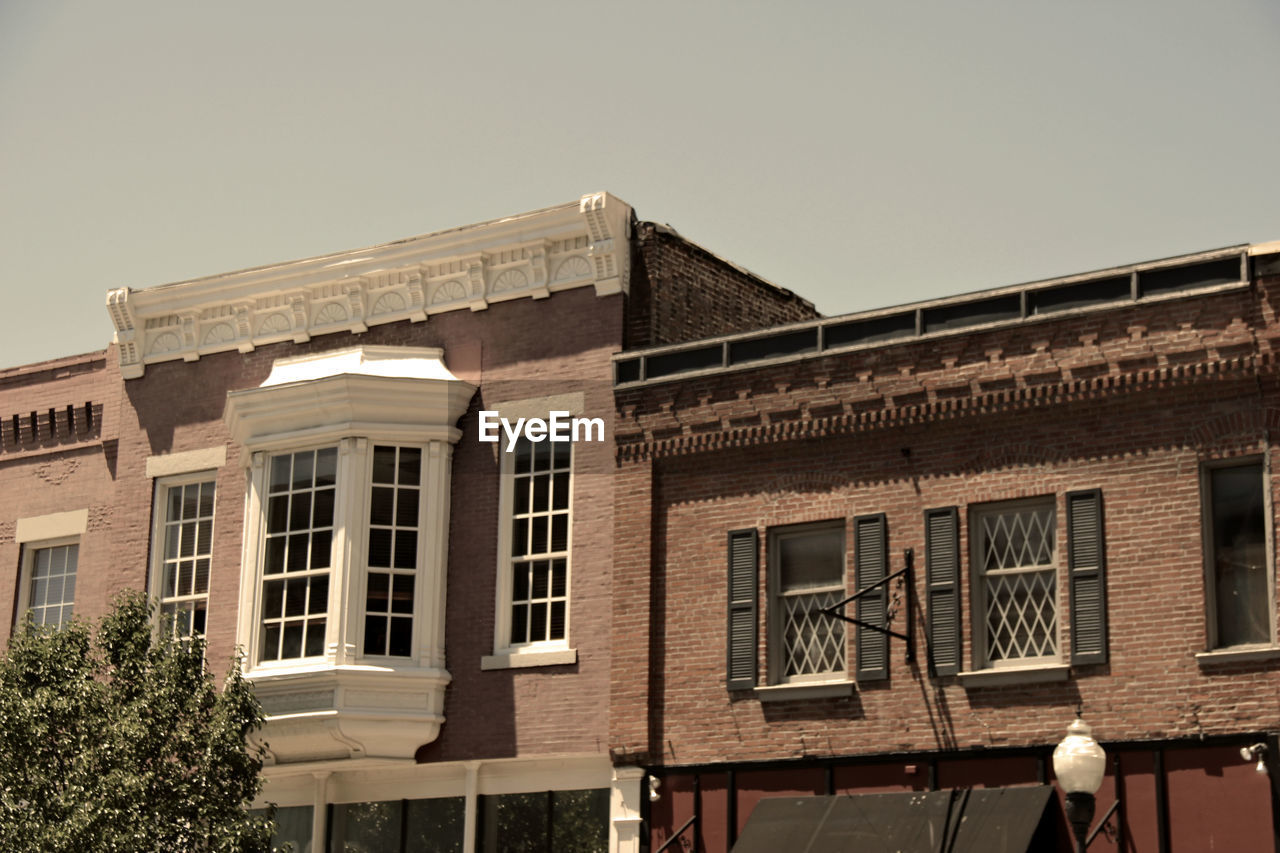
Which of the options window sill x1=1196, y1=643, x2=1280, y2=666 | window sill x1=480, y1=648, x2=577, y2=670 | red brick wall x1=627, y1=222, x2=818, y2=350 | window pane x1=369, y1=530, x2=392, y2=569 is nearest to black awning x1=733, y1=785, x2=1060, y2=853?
window sill x1=1196, y1=643, x2=1280, y2=666

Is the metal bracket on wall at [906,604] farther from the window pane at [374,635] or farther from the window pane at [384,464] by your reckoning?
the window pane at [384,464]

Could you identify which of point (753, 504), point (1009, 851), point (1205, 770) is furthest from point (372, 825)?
point (1205, 770)

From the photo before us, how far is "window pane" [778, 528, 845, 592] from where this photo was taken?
22.2 meters

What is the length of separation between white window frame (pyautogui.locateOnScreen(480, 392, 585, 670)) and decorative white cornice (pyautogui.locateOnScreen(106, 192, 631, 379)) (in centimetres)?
147

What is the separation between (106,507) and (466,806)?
27.0 feet

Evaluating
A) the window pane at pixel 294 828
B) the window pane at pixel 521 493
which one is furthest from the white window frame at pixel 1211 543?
the window pane at pixel 294 828

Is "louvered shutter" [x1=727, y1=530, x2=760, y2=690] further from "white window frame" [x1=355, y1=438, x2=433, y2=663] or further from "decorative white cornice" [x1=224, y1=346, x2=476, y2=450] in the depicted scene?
"decorative white cornice" [x1=224, y1=346, x2=476, y2=450]

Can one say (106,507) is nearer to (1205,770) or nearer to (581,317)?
(581,317)

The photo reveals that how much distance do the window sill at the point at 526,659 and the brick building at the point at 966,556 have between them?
26.9 inches

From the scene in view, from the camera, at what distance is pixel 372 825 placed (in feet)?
81.6

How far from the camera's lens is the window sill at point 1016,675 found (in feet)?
65.9

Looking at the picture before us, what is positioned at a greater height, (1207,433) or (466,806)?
(1207,433)

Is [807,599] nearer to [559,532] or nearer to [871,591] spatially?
[871,591]

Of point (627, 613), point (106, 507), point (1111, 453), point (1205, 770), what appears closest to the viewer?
point (1205, 770)
